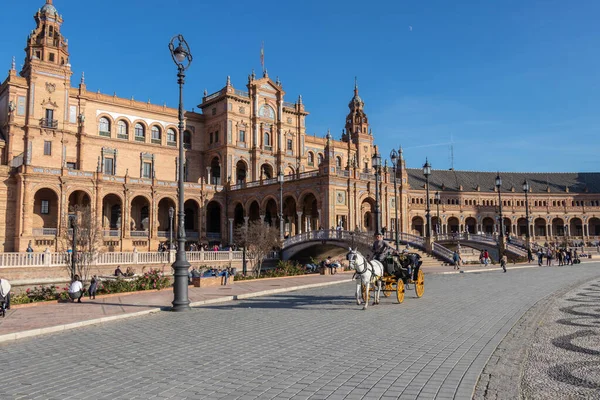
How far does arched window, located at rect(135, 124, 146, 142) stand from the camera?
56791 millimetres

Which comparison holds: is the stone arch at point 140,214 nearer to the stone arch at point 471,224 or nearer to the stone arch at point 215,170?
the stone arch at point 215,170

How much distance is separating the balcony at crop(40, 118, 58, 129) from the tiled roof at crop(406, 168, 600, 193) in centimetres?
6299

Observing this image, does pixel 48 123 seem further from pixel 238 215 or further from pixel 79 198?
pixel 238 215

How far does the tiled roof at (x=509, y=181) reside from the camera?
9444 centimetres

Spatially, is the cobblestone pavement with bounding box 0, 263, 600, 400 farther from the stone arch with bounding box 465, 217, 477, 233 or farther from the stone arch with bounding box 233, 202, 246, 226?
the stone arch with bounding box 465, 217, 477, 233

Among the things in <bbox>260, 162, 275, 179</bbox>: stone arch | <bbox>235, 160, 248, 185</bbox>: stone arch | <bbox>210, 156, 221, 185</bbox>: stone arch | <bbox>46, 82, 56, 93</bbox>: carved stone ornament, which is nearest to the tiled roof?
<bbox>260, 162, 275, 179</bbox>: stone arch

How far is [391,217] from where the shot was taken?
5144 cm

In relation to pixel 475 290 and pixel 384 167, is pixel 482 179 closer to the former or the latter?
pixel 384 167

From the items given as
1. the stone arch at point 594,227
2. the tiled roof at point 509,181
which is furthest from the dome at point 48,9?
the stone arch at point 594,227

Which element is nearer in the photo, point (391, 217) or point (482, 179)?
point (391, 217)

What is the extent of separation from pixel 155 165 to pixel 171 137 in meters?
4.68

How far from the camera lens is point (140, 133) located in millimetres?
57312

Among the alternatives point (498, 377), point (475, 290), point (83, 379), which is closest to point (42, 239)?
point (475, 290)

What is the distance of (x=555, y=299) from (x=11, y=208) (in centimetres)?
4533
